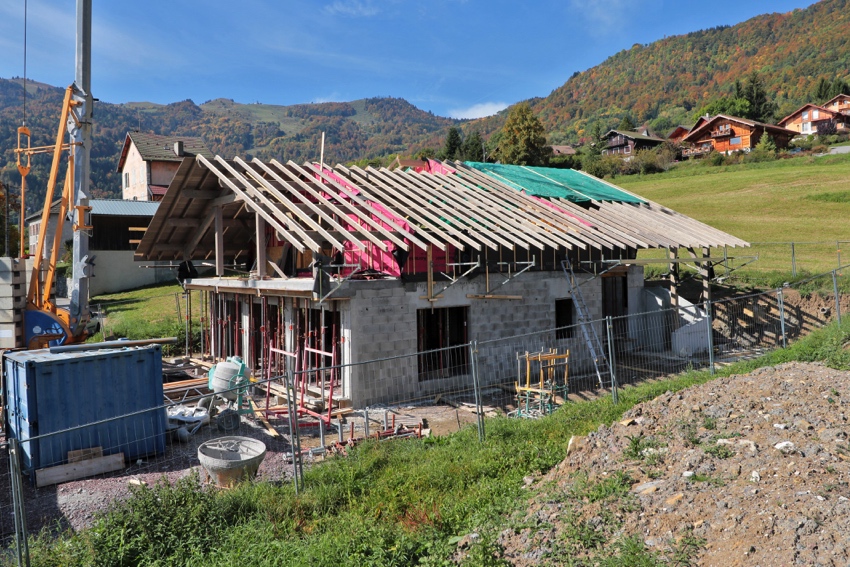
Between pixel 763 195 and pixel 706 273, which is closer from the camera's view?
pixel 706 273

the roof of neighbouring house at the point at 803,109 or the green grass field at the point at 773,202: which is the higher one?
the roof of neighbouring house at the point at 803,109

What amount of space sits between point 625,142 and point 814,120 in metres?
22.7

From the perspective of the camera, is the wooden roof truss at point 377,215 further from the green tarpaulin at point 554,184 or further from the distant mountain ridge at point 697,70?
the distant mountain ridge at point 697,70

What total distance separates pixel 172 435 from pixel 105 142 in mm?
156066

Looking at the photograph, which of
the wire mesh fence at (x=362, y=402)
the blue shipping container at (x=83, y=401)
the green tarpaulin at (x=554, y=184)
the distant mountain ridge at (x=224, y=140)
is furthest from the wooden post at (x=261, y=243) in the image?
the distant mountain ridge at (x=224, y=140)

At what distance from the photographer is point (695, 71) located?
16388 centimetres

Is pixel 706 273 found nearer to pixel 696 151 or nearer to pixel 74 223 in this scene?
pixel 74 223

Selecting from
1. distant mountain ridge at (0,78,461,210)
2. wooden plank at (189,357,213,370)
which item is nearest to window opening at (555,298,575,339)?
wooden plank at (189,357,213,370)

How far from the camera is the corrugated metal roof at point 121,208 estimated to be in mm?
37656

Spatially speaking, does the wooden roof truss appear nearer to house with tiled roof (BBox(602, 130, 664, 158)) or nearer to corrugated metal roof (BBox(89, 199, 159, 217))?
corrugated metal roof (BBox(89, 199, 159, 217))

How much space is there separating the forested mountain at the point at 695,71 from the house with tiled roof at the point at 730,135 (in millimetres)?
46152

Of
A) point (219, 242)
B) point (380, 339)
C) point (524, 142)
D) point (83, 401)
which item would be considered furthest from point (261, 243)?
point (524, 142)

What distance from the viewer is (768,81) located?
130 m

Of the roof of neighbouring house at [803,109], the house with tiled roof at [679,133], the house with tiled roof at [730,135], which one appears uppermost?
the roof of neighbouring house at [803,109]
